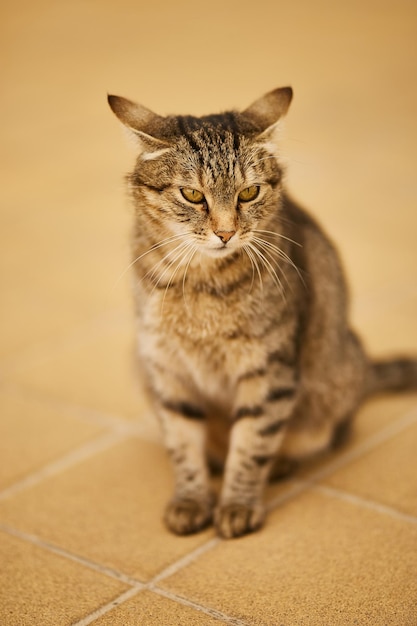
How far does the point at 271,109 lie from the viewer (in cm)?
212

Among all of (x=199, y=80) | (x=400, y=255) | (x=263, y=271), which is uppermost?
(x=199, y=80)

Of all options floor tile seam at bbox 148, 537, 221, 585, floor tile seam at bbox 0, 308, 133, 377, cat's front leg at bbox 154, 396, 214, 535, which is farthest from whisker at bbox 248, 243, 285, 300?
floor tile seam at bbox 0, 308, 133, 377

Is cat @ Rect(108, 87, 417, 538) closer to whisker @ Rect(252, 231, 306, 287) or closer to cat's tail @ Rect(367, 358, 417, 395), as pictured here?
whisker @ Rect(252, 231, 306, 287)

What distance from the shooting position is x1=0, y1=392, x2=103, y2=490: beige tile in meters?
2.53

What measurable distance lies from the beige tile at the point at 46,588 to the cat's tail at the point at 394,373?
1255 mm

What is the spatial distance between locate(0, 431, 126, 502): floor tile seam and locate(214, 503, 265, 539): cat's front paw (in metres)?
0.58

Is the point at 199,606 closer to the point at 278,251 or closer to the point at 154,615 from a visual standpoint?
the point at 154,615

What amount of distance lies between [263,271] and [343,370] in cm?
49

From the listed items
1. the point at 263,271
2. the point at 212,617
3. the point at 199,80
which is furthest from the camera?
the point at 199,80

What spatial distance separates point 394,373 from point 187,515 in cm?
101

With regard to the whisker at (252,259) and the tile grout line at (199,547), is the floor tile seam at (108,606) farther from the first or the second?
the whisker at (252,259)

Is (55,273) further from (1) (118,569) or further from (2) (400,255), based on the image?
(1) (118,569)

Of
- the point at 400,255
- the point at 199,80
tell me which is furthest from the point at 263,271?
the point at 199,80

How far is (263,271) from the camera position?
7.07 ft
